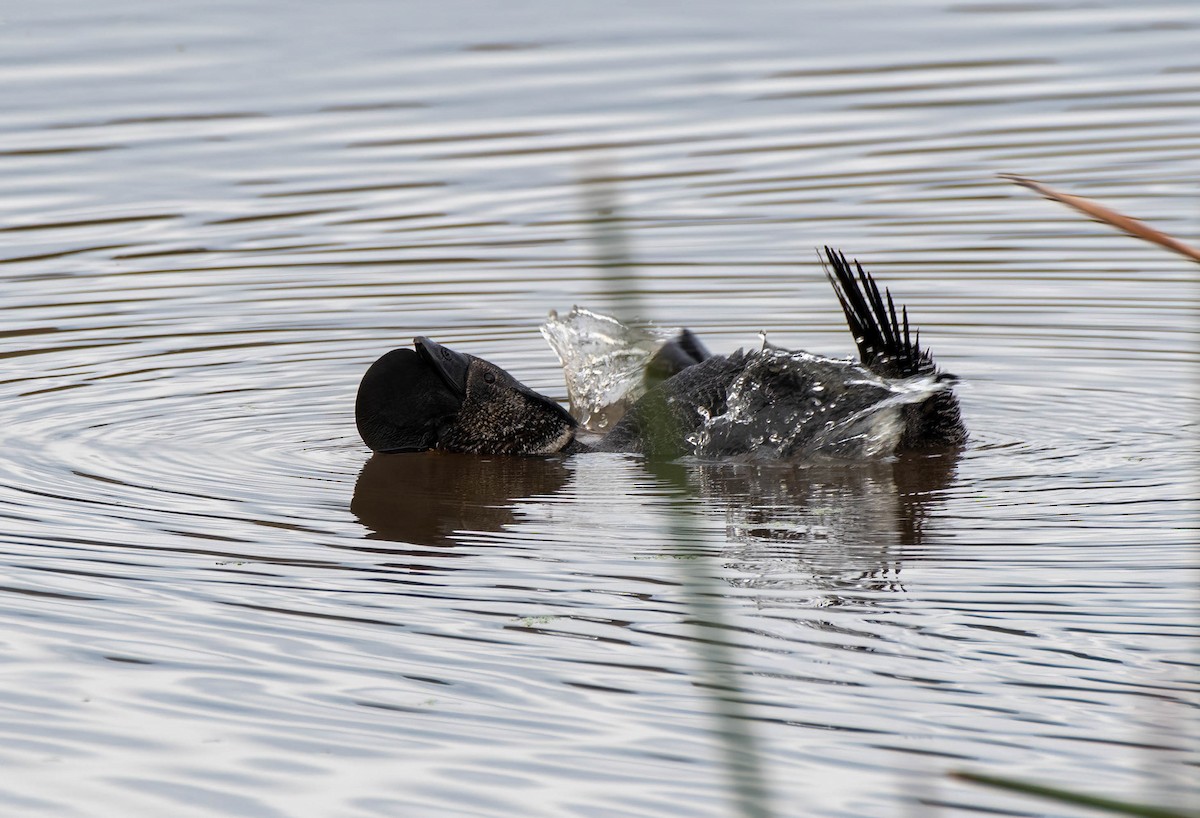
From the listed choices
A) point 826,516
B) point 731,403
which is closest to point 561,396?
point 731,403

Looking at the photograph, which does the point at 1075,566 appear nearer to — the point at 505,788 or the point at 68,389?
the point at 505,788

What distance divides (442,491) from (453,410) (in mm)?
572

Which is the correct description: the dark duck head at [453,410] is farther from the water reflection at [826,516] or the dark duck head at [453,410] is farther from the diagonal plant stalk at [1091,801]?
the diagonal plant stalk at [1091,801]

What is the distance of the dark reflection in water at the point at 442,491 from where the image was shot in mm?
5934

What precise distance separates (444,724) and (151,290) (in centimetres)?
632

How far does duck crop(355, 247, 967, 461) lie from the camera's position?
6344mm

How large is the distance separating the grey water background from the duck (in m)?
0.14

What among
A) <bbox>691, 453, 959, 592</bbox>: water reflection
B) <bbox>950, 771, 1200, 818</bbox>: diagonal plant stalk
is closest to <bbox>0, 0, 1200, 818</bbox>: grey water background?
<bbox>691, 453, 959, 592</bbox>: water reflection

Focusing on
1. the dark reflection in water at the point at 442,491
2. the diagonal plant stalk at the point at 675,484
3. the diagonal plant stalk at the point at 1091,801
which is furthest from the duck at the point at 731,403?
the diagonal plant stalk at the point at 1091,801

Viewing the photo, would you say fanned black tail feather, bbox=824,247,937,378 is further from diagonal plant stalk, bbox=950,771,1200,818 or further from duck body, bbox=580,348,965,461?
diagonal plant stalk, bbox=950,771,1200,818

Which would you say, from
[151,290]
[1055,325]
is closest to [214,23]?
[151,290]

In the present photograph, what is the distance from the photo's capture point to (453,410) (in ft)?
23.0

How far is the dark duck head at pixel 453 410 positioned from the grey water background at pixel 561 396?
118 millimetres

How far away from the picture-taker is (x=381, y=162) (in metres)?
12.1
